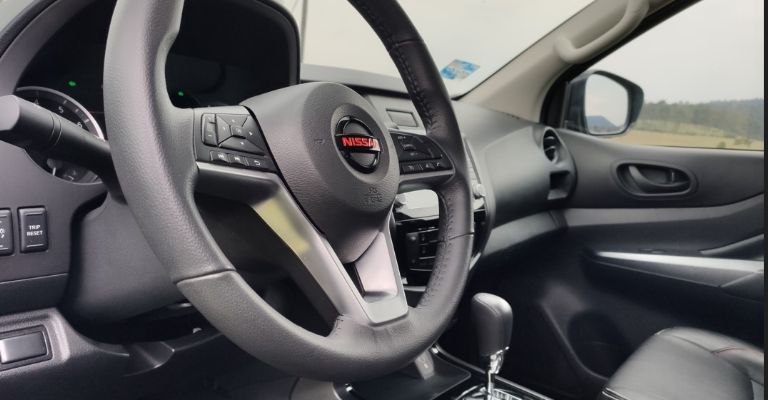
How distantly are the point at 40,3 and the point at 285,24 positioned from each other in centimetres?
40

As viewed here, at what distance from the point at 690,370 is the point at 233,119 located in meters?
1.06

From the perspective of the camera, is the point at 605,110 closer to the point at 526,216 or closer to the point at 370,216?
the point at 526,216

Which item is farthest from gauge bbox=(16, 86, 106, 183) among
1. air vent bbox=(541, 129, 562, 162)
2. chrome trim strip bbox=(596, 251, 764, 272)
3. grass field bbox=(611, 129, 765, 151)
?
grass field bbox=(611, 129, 765, 151)

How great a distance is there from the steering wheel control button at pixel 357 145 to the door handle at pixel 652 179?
1.34 m

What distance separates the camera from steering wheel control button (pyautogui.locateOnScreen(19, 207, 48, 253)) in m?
A: 0.86

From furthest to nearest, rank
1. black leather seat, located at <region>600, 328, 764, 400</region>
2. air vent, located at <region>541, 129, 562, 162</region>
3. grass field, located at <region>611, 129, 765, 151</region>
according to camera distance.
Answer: air vent, located at <region>541, 129, 562, 162</region> < grass field, located at <region>611, 129, 765, 151</region> < black leather seat, located at <region>600, 328, 764, 400</region>

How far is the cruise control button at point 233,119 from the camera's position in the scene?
2.57 ft

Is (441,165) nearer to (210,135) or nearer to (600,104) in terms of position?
(210,135)

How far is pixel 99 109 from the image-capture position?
1.05 metres

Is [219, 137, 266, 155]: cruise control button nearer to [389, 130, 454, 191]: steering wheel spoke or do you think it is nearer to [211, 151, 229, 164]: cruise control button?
[211, 151, 229, 164]: cruise control button

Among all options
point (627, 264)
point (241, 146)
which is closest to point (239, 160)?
point (241, 146)

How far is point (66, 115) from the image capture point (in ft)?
3.16

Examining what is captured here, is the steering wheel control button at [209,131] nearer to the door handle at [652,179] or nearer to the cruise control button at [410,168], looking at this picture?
the cruise control button at [410,168]

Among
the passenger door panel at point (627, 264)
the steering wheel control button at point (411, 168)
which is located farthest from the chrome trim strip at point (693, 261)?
the steering wheel control button at point (411, 168)
